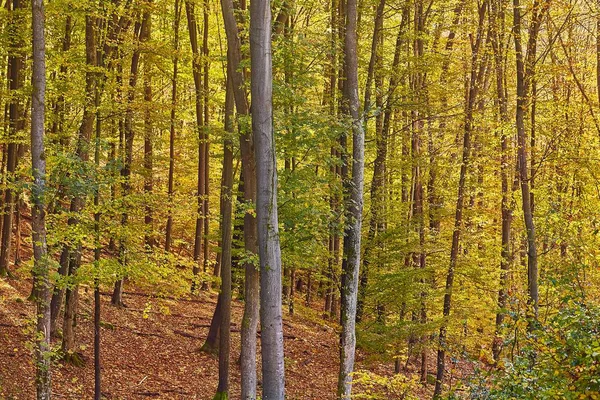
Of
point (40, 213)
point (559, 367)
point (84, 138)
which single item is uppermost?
point (84, 138)

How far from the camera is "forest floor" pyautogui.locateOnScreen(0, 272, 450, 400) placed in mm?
13922

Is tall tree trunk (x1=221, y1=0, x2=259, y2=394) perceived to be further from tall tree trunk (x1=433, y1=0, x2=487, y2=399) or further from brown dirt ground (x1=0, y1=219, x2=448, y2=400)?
tall tree trunk (x1=433, y1=0, x2=487, y2=399)

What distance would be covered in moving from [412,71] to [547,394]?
10072 millimetres

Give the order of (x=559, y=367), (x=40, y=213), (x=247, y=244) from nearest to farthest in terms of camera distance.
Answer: (x=559, y=367), (x=40, y=213), (x=247, y=244)

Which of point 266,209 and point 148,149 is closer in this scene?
point 266,209

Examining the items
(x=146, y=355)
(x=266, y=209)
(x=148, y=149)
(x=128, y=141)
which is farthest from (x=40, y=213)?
(x=148, y=149)

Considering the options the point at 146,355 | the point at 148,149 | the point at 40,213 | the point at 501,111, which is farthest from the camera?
the point at 148,149

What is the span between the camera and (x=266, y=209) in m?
8.72

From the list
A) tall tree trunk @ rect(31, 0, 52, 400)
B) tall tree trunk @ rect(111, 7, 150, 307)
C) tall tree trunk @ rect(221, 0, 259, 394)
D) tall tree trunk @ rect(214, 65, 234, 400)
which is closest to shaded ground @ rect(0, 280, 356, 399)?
tall tree trunk @ rect(111, 7, 150, 307)

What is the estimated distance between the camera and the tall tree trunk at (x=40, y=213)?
33.2ft

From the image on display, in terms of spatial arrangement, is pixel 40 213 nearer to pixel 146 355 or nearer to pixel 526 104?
pixel 146 355

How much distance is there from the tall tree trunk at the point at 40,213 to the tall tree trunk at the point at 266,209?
413cm

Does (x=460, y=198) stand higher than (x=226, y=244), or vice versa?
(x=460, y=198)

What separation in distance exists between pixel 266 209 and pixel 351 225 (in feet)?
12.5
